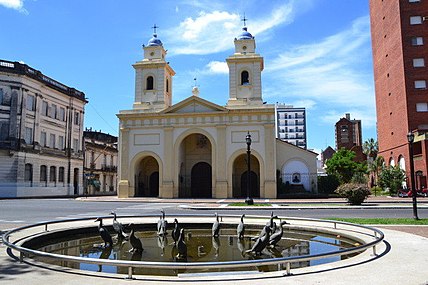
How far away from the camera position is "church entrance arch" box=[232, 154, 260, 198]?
39.3 meters

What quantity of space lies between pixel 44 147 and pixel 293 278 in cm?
4588

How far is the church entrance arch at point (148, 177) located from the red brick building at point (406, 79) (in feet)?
97.8

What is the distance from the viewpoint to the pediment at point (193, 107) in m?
38.5

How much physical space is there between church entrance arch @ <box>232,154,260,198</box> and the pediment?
6.16m

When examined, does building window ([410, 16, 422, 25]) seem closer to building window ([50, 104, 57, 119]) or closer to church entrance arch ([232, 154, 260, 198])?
church entrance arch ([232, 154, 260, 198])

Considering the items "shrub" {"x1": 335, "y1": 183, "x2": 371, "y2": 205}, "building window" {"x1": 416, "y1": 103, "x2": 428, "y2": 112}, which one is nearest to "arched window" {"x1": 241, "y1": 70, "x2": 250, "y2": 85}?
"shrub" {"x1": 335, "y1": 183, "x2": 371, "y2": 205}

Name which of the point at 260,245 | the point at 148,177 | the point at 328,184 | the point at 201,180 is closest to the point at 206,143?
the point at 201,180

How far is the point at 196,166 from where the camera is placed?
41.5 m

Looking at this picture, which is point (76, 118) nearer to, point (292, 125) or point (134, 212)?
point (134, 212)

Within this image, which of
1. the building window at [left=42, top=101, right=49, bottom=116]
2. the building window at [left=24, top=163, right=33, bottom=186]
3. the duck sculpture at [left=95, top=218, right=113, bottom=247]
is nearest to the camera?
the duck sculpture at [left=95, top=218, right=113, bottom=247]

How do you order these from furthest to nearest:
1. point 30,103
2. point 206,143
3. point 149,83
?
point 30,103 < point 149,83 < point 206,143

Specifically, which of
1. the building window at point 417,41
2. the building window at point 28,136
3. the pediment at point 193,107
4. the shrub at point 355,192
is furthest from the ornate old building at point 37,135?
the building window at point 417,41

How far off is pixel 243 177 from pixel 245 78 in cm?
1110

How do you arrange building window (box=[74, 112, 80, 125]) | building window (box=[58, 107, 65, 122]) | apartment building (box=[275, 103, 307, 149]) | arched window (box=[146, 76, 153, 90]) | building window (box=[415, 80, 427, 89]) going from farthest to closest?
apartment building (box=[275, 103, 307, 149]) → building window (box=[74, 112, 80, 125]) → building window (box=[58, 107, 65, 122]) → building window (box=[415, 80, 427, 89]) → arched window (box=[146, 76, 153, 90])
